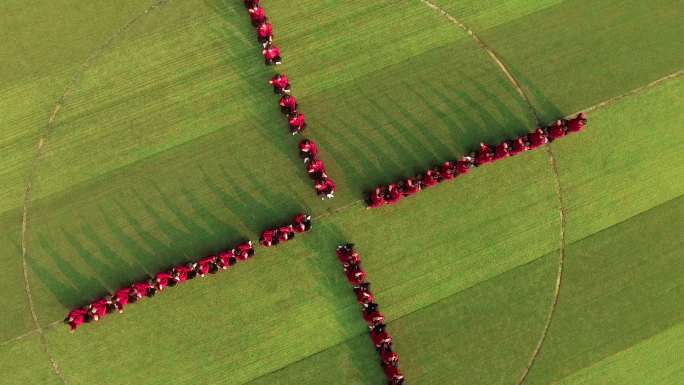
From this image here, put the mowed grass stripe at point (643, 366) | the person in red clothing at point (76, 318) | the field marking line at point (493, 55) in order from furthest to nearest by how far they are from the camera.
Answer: the field marking line at point (493, 55) < the mowed grass stripe at point (643, 366) < the person in red clothing at point (76, 318)

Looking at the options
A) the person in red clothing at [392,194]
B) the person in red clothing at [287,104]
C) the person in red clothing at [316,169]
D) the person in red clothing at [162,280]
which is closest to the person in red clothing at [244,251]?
the person in red clothing at [162,280]

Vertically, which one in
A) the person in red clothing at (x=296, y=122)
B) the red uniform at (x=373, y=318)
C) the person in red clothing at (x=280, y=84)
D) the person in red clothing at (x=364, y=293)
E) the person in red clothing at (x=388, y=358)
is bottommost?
the person in red clothing at (x=388, y=358)

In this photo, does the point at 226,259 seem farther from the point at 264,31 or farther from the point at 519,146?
the point at 519,146

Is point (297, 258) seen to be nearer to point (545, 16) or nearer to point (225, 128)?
point (225, 128)

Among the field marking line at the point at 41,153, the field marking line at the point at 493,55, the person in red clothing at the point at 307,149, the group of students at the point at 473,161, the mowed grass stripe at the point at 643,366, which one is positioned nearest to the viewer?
the field marking line at the point at 41,153

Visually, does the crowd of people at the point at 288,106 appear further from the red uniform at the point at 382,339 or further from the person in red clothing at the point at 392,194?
the red uniform at the point at 382,339

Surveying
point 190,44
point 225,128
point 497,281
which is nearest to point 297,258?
point 225,128

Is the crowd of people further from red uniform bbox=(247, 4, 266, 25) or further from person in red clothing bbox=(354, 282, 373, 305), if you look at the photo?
person in red clothing bbox=(354, 282, 373, 305)
